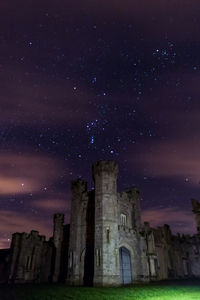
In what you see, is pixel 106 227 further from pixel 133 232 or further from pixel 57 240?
pixel 57 240

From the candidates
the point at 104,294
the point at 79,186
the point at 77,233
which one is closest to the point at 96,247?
the point at 77,233

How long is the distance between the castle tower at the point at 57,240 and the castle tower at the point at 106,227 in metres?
12.4

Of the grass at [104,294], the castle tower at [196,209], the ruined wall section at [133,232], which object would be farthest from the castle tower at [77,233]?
the castle tower at [196,209]

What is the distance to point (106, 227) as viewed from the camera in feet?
86.7

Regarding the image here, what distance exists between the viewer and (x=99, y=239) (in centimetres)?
2589

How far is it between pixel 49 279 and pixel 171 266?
2155 centimetres

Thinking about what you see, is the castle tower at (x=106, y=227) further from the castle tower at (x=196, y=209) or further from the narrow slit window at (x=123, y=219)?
the castle tower at (x=196, y=209)

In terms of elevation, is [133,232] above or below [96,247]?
above

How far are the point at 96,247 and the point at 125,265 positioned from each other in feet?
17.2

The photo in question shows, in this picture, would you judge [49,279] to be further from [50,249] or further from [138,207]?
[138,207]

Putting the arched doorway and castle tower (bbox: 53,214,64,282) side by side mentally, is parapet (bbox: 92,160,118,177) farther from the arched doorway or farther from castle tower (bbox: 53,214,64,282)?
castle tower (bbox: 53,214,64,282)

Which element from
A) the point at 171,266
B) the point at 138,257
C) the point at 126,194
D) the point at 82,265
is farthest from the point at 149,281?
the point at 171,266

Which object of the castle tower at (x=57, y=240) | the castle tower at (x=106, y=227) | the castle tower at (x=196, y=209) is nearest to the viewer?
the castle tower at (x=106, y=227)

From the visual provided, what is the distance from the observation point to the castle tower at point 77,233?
1115 inches
